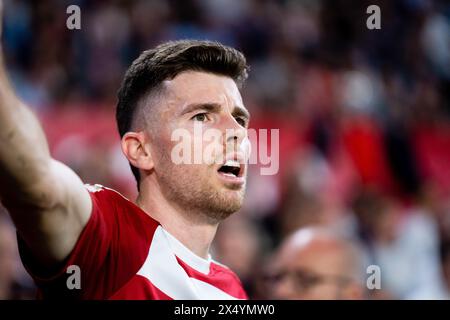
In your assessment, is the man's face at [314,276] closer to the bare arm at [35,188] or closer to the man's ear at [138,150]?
the man's ear at [138,150]

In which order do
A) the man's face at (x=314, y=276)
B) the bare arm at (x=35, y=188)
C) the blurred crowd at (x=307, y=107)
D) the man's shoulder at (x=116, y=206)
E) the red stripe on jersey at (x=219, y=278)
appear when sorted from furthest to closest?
the blurred crowd at (x=307, y=107)
the man's face at (x=314, y=276)
the red stripe on jersey at (x=219, y=278)
the man's shoulder at (x=116, y=206)
the bare arm at (x=35, y=188)

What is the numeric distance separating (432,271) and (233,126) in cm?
374

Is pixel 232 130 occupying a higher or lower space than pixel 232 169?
higher

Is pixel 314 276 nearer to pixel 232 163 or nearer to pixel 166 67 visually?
pixel 232 163

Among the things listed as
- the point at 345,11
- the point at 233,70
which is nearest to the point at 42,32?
the point at 345,11

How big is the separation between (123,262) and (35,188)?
1.30ft

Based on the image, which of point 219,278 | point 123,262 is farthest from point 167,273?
point 219,278

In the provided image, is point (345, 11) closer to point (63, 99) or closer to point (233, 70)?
point (63, 99)

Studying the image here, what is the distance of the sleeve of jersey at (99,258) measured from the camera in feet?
5.90

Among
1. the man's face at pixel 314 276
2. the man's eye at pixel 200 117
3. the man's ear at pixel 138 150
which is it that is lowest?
the man's face at pixel 314 276

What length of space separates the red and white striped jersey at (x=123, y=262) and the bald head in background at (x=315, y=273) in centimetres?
91

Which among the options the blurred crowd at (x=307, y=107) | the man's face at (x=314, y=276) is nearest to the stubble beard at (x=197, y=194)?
the man's face at (x=314, y=276)

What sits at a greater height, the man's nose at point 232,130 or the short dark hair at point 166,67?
the short dark hair at point 166,67

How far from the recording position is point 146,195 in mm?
2305
